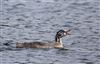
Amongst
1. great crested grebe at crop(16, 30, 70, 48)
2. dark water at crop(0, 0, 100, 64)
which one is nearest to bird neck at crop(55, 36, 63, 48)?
great crested grebe at crop(16, 30, 70, 48)

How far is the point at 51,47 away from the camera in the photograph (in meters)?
28.7

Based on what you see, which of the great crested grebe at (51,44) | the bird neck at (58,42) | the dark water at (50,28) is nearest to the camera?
the dark water at (50,28)

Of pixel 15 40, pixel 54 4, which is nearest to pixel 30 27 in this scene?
pixel 15 40

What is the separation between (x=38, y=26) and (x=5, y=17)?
12.8ft

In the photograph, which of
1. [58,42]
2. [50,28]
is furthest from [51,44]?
[50,28]

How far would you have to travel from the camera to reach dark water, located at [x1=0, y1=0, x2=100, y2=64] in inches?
1022

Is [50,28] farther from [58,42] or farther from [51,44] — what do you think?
[51,44]

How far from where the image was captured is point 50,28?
3198 cm

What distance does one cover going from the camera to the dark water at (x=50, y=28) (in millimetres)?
25953

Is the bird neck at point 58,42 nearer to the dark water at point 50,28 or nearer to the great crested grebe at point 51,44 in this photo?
the great crested grebe at point 51,44

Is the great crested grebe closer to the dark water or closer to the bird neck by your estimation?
the bird neck

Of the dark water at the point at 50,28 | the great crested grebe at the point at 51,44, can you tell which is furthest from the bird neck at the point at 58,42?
the dark water at the point at 50,28

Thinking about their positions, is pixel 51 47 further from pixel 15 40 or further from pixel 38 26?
pixel 38 26

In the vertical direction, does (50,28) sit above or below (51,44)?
above
